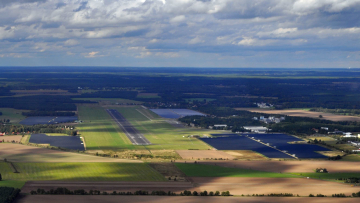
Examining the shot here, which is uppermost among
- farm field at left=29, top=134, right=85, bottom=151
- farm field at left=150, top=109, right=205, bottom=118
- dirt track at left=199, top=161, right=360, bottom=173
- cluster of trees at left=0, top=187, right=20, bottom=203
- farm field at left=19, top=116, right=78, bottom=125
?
farm field at left=150, top=109, right=205, bottom=118

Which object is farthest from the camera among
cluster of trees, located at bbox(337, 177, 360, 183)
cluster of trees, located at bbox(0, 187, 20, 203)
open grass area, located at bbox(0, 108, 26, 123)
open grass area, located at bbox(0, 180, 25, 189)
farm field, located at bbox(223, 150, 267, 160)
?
open grass area, located at bbox(0, 108, 26, 123)

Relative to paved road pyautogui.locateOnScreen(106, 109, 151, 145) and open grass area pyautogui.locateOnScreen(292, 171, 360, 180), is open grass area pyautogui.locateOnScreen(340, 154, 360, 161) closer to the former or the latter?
open grass area pyautogui.locateOnScreen(292, 171, 360, 180)

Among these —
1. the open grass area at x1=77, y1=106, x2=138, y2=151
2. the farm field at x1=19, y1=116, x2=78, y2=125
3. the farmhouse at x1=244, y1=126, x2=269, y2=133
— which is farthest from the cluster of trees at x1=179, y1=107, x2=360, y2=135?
the farm field at x1=19, y1=116, x2=78, y2=125

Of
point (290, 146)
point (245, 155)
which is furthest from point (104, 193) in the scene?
point (290, 146)

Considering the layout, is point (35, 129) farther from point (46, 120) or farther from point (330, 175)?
point (330, 175)

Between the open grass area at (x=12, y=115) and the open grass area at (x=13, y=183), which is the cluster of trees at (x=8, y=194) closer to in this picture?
the open grass area at (x=13, y=183)
